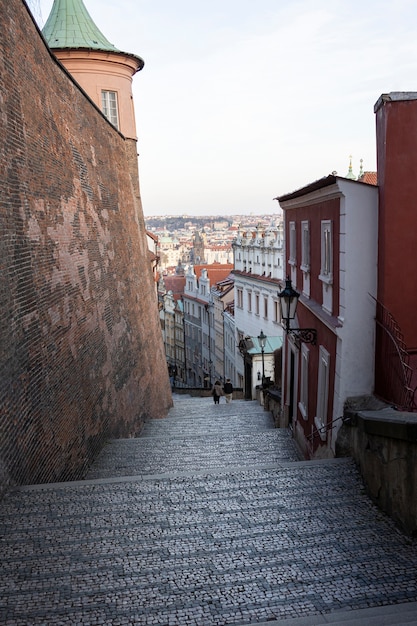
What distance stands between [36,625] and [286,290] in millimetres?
7337

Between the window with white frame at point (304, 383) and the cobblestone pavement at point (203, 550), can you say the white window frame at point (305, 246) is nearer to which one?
the window with white frame at point (304, 383)

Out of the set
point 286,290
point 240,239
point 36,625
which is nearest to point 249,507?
point 36,625

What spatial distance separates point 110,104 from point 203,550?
17.2 metres

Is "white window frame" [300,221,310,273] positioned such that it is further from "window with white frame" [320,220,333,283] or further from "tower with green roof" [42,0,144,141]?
"tower with green roof" [42,0,144,141]

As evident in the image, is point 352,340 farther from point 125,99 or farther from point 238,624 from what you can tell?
point 125,99

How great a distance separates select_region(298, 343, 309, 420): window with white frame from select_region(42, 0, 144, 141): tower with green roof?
10.8 metres

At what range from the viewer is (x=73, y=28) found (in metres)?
19.9

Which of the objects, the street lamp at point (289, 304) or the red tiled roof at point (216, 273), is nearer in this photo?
the street lamp at point (289, 304)

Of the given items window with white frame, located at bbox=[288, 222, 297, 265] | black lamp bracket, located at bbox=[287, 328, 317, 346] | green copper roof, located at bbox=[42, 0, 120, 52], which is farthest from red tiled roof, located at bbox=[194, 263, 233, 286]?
black lamp bracket, located at bbox=[287, 328, 317, 346]

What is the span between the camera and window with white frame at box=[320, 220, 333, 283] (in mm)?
9703

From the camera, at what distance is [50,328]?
8789 mm

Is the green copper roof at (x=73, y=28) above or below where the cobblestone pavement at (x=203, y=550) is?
above

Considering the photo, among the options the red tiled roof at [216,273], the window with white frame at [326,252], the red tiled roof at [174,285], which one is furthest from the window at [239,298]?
the window with white frame at [326,252]

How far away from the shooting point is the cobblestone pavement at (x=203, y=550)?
4.51 meters
